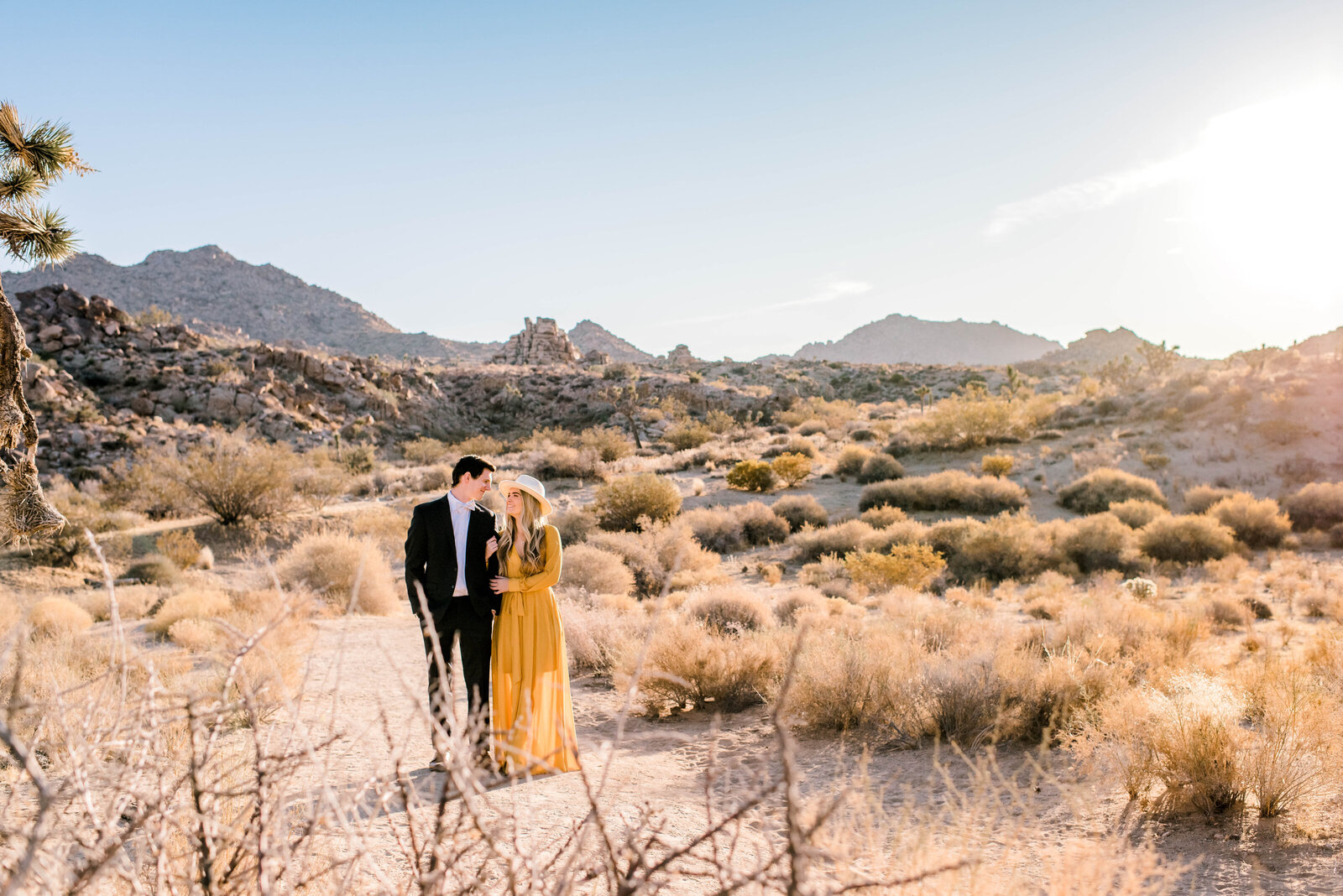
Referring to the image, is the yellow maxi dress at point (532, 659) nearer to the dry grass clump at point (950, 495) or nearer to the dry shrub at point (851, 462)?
the dry grass clump at point (950, 495)

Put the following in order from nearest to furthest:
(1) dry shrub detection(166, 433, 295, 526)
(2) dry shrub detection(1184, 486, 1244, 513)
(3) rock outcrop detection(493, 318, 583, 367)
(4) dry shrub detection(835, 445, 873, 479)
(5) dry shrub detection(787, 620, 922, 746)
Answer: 1. (5) dry shrub detection(787, 620, 922, 746)
2. (2) dry shrub detection(1184, 486, 1244, 513)
3. (1) dry shrub detection(166, 433, 295, 526)
4. (4) dry shrub detection(835, 445, 873, 479)
5. (3) rock outcrop detection(493, 318, 583, 367)

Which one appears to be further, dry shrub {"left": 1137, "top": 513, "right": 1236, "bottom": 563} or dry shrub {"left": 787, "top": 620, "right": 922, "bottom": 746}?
dry shrub {"left": 1137, "top": 513, "right": 1236, "bottom": 563}

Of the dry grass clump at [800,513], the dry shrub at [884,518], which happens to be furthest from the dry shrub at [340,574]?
the dry shrub at [884,518]

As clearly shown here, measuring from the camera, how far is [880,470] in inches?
960

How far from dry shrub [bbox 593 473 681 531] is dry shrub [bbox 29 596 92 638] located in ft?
35.1

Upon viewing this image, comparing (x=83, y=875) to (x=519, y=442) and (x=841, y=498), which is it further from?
(x=519, y=442)

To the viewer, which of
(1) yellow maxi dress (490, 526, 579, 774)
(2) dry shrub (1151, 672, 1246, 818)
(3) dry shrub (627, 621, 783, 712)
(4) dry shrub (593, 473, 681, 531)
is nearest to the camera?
(2) dry shrub (1151, 672, 1246, 818)

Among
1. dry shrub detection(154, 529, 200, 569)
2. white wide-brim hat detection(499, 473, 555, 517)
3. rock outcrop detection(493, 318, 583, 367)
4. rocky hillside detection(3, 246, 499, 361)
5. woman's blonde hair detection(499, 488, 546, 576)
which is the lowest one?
dry shrub detection(154, 529, 200, 569)

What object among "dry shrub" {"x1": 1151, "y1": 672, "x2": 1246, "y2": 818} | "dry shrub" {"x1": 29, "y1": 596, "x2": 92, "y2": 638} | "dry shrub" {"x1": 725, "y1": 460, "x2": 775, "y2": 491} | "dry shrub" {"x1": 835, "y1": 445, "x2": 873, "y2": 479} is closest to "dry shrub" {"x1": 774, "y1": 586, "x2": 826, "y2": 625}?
"dry shrub" {"x1": 1151, "y1": 672, "x2": 1246, "y2": 818}

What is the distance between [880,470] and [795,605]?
14.5m

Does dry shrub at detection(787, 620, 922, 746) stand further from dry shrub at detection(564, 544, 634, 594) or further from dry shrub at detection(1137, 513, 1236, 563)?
dry shrub at detection(1137, 513, 1236, 563)

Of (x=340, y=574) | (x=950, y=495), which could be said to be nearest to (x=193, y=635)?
(x=340, y=574)

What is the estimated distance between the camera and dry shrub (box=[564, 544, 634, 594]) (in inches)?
500

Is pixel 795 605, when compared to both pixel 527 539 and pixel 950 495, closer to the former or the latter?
pixel 527 539
